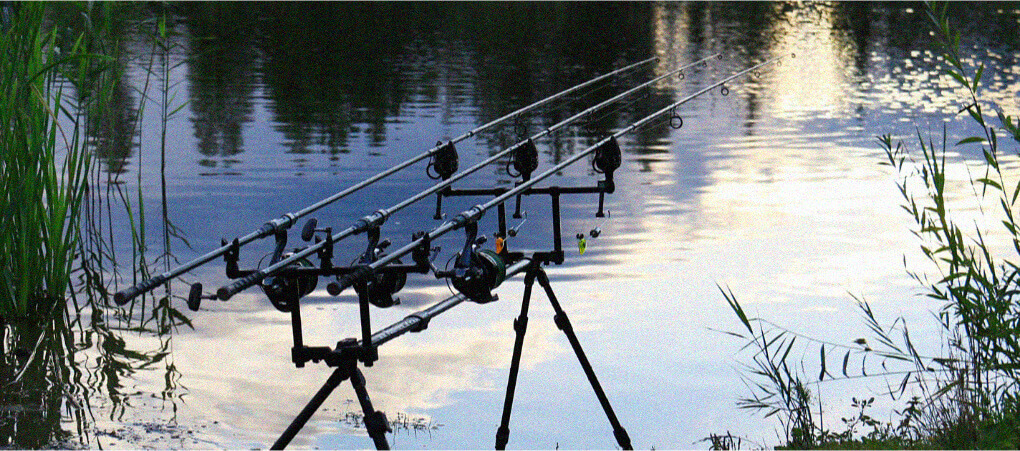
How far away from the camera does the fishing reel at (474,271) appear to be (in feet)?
16.7

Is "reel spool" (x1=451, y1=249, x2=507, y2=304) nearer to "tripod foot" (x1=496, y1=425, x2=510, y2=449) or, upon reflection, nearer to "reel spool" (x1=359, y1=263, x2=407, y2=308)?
"reel spool" (x1=359, y1=263, x2=407, y2=308)

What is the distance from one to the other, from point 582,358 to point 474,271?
150 cm

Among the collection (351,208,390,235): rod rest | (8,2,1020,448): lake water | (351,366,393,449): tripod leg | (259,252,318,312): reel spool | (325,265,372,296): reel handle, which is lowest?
(8,2,1020,448): lake water

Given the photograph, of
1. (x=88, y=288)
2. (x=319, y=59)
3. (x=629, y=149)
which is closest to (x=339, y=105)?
(x=629, y=149)

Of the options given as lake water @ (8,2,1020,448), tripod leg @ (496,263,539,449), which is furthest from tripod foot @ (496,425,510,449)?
lake water @ (8,2,1020,448)

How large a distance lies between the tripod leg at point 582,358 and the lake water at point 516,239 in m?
0.40

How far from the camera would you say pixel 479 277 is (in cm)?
512

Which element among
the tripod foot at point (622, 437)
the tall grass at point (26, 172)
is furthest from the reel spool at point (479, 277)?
the tall grass at point (26, 172)

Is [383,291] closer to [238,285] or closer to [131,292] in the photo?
[238,285]

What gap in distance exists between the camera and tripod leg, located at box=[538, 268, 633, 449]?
6379 millimetres

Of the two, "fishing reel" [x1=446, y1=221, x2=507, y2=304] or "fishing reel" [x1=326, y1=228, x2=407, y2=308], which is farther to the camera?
"fishing reel" [x1=446, y1=221, x2=507, y2=304]

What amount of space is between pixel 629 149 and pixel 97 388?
1209 centimetres

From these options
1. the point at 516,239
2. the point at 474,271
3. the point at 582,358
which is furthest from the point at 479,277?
the point at 516,239

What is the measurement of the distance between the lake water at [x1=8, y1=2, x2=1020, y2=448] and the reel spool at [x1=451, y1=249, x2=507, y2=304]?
1969mm
